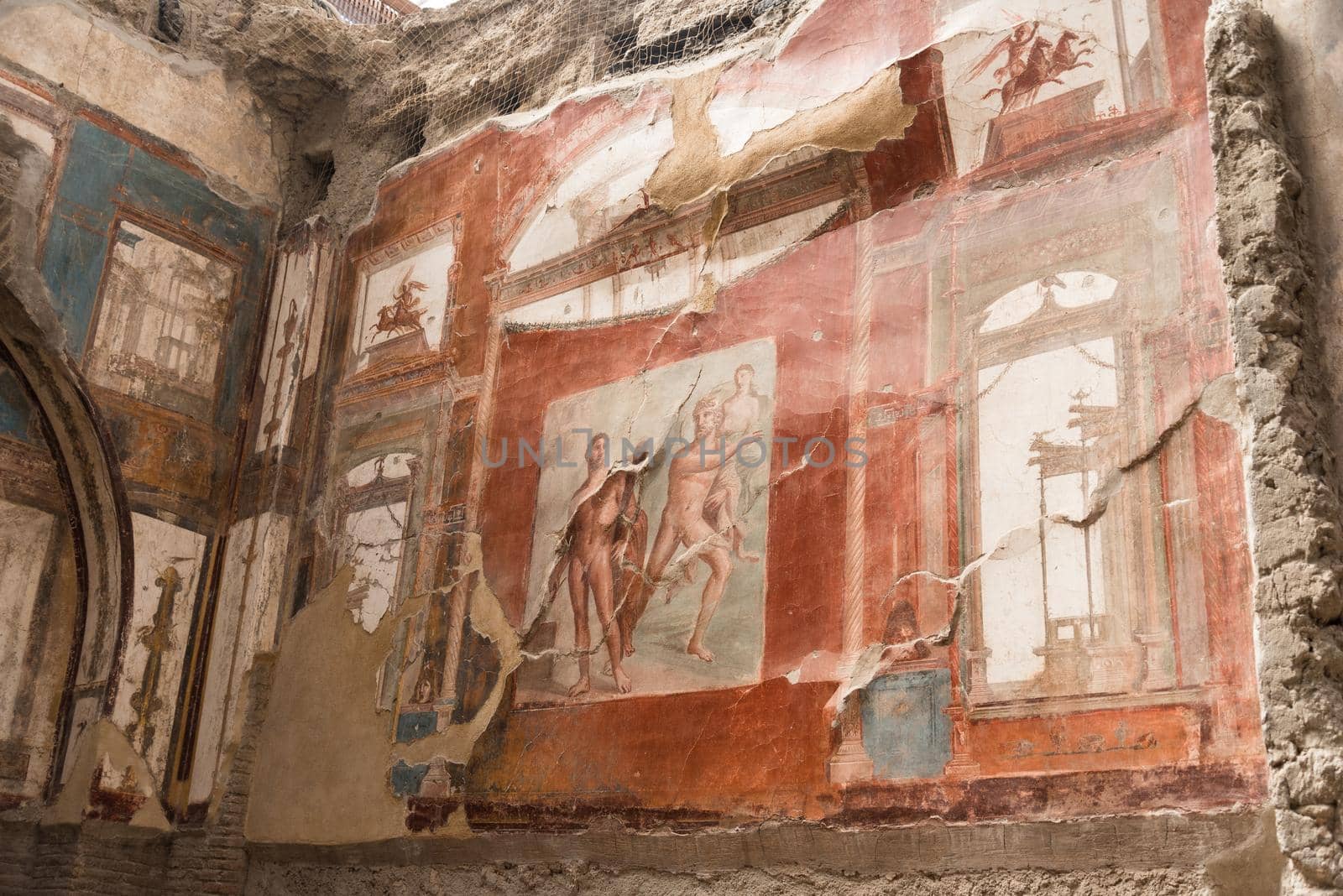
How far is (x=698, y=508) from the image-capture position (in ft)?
12.7

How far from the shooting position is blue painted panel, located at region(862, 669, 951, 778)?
316cm

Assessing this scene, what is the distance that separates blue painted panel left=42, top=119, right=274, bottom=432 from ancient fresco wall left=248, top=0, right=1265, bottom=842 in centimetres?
75

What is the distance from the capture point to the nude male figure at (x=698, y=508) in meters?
3.77

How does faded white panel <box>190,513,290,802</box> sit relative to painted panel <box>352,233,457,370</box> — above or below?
below

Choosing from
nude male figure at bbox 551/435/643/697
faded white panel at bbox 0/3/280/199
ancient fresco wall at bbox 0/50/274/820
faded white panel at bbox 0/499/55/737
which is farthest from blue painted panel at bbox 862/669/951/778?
faded white panel at bbox 0/3/280/199

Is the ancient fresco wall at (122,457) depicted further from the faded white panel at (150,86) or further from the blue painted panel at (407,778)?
the blue painted panel at (407,778)

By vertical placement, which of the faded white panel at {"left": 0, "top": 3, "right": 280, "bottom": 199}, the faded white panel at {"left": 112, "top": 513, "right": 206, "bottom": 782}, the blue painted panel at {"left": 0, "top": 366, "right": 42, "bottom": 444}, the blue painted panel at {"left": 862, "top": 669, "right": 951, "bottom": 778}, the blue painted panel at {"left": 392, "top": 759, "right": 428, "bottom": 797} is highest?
the faded white panel at {"left": 0, "top": 3, "right": 280, "bottom": 199}

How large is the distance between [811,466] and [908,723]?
2.56 feet

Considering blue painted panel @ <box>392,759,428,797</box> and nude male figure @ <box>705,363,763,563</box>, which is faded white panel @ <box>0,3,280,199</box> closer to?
blue painted panel @ <box>392,759,428,797</box>

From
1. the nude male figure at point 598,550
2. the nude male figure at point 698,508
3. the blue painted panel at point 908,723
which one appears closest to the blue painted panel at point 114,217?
the nude male figure at point 598,550

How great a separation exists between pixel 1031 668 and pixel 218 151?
403cm

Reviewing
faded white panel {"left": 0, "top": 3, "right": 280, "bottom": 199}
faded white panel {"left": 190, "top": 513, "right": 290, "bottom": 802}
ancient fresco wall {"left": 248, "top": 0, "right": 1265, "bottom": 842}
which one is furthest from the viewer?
faded white panel {"left": 0, "top": 3, "right": 280, "bottom": 199}

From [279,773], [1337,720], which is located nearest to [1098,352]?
Result: [1337,720]

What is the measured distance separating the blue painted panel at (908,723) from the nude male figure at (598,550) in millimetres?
868
